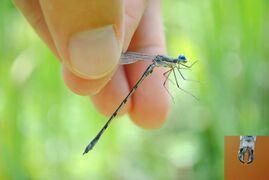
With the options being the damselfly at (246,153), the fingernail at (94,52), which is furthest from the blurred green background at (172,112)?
the fingernail at (94,52)

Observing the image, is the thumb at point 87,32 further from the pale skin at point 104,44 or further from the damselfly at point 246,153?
the damselfly at point 246,153

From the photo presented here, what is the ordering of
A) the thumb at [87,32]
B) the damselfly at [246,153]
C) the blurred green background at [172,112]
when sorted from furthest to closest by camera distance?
the blurred green background at [172,112] → the damselfly at [246,153] → the thumb at [87,32]

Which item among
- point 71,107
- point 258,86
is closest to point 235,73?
point 258,86

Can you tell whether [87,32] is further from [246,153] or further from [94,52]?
[246,153]

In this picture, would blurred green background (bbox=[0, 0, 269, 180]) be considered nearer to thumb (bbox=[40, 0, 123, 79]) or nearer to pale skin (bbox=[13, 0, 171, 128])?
pale skin (bbox=[13, 0, 171, 128])

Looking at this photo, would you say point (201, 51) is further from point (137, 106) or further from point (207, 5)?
point (137, 106)

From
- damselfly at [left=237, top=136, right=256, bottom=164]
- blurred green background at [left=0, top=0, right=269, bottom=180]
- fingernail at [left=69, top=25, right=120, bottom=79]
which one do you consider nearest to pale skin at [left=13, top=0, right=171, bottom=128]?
fingernail at [left=69, top=25, right=120, bottom=79]
